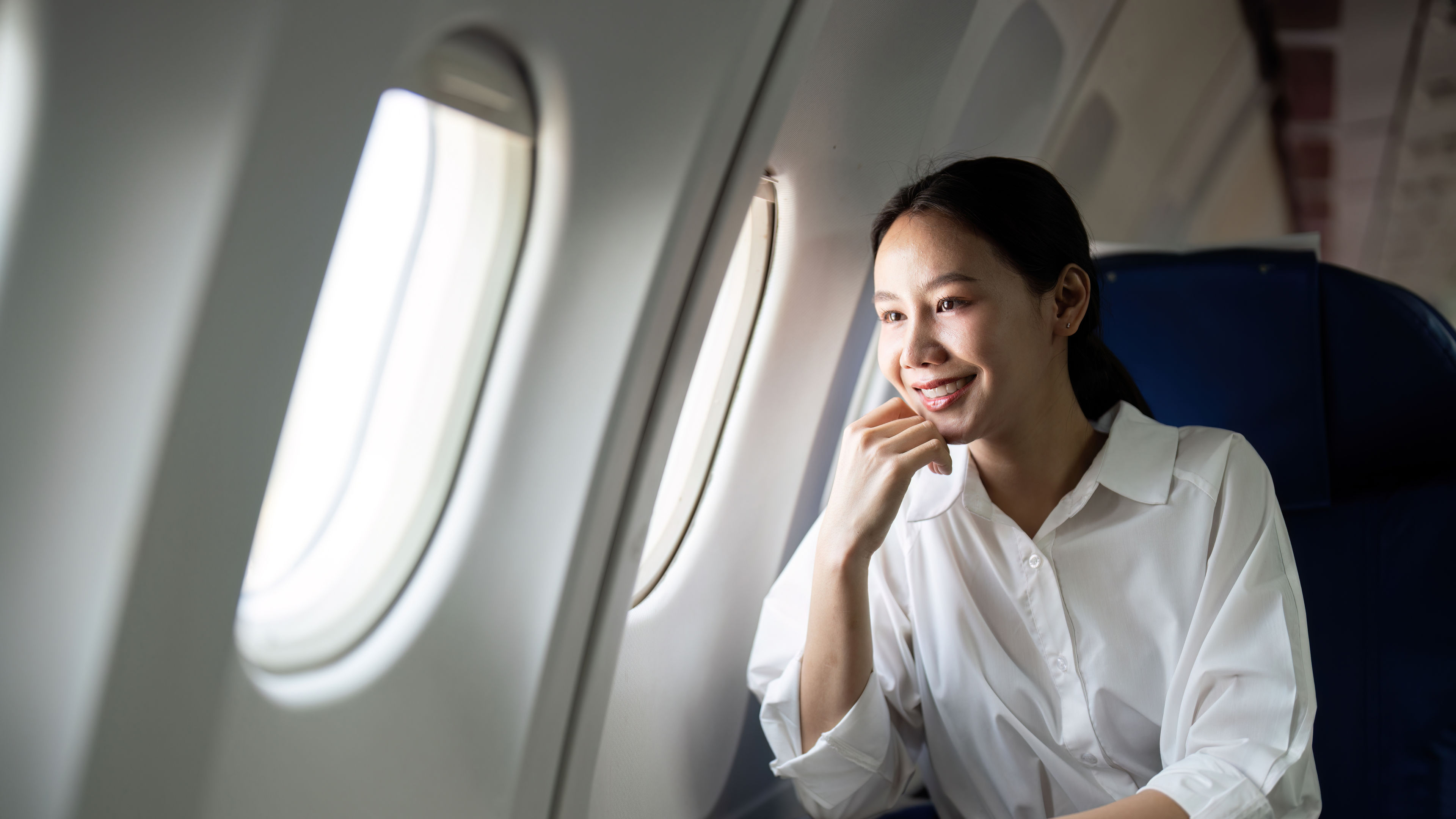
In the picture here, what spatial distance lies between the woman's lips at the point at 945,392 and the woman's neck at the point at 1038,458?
0.33 feet

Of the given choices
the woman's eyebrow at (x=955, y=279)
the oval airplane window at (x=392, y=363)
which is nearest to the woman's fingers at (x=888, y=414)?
the woman's eyebrow at (x=955, y=279)

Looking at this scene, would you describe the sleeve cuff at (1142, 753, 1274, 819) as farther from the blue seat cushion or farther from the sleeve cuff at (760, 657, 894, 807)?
the blue seat cushion

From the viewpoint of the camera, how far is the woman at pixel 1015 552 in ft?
4.70

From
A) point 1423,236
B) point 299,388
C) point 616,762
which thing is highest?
point 1423,236

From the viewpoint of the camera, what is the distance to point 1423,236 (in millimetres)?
6219

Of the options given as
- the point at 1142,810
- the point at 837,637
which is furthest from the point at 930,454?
the point at 1142,810

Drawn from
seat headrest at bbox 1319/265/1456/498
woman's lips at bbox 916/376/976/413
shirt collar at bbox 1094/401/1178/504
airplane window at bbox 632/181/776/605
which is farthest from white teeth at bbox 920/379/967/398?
seat headrest at bbox 1319/265/1456/498

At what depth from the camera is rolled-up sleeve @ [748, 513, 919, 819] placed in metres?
1.53

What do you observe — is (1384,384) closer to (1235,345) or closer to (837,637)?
(1235,345)

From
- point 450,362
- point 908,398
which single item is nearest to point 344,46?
point 450,362

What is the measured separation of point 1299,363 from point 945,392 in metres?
0.77

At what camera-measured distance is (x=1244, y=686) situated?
1300 mm

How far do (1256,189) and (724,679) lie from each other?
14.7ft

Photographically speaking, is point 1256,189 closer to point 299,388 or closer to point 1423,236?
point 1423,236
